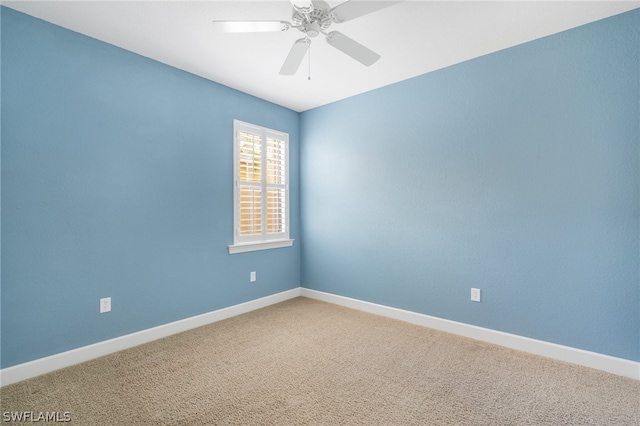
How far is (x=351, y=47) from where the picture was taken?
197 centimetres

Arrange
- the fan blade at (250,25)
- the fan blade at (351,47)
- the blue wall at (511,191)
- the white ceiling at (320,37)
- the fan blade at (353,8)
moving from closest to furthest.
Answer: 1. the fan blade at (353,8)
2. the fan blade at (250,25)
3. the fan blade at (351,47)
4. the white ceiling at (320,37)
5. the blue wall at (511,191)

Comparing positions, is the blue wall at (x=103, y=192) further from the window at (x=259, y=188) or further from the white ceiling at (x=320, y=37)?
the white ceiling at (x=320, y=37)

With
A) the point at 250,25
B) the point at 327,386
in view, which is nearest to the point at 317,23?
the point at 250,25

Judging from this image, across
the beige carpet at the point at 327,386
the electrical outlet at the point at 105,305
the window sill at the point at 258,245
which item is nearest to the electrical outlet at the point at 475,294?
the beige carpet at the point at 327,386

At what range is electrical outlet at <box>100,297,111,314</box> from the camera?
2.46m

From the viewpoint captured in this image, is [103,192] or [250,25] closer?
[250,25]

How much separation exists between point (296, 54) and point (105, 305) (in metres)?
2.50

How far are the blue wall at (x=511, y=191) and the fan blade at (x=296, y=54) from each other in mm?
1545

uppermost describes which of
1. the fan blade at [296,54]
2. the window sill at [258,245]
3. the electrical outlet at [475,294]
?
the fan blade at [296,54]

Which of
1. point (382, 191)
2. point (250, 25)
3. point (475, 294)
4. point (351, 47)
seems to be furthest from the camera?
point (382, 191)

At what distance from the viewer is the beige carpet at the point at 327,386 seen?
1.73 metres

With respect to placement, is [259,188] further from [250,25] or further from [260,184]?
[250,25]

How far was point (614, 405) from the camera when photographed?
181cm

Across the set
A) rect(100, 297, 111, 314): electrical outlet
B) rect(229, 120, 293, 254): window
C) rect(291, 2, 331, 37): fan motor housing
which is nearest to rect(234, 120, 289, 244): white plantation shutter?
rect(229, 120, 293, 254): window
